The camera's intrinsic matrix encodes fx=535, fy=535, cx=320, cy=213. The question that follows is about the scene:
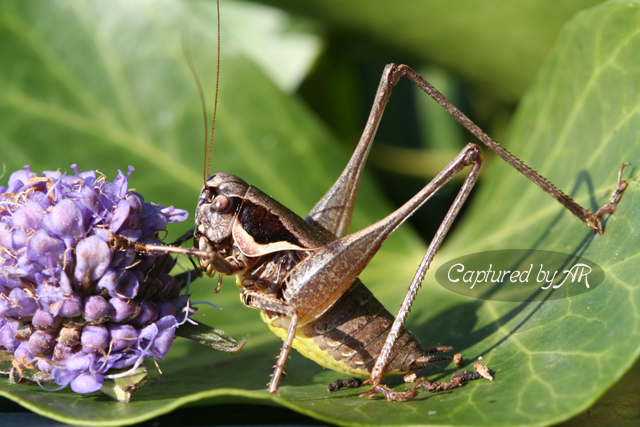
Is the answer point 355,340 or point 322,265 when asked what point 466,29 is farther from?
point 355,340

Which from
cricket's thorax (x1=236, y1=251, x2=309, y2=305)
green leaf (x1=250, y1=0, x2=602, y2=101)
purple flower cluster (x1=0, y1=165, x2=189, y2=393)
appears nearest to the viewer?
purple flower cluster (x1=0, y1=165, x2=189, y2=393)

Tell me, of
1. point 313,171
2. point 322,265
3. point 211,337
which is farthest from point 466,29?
point 211,337

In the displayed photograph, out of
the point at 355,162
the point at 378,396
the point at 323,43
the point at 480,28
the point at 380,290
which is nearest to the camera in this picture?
the point at 378,396

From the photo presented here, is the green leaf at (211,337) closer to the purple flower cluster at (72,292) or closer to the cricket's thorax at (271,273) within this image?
the purple flower cluster at (72,292)

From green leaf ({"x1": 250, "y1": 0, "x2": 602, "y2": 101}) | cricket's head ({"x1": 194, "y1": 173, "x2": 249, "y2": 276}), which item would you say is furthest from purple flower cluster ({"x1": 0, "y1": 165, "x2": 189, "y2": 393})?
green leaf ({"x1": 250, "y1": 0, "x2": 602, "y2": 101})

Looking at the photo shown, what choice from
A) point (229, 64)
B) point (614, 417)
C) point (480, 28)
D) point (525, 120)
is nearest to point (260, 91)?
point (229, 64)

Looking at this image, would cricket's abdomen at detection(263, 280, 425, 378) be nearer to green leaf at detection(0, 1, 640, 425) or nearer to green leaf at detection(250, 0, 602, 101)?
green leaf at detection(0, 1, 640, 425)

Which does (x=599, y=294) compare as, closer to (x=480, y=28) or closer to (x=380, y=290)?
(x=380, y=290)

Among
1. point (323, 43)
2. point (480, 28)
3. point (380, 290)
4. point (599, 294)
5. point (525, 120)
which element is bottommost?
point (599, 294)
